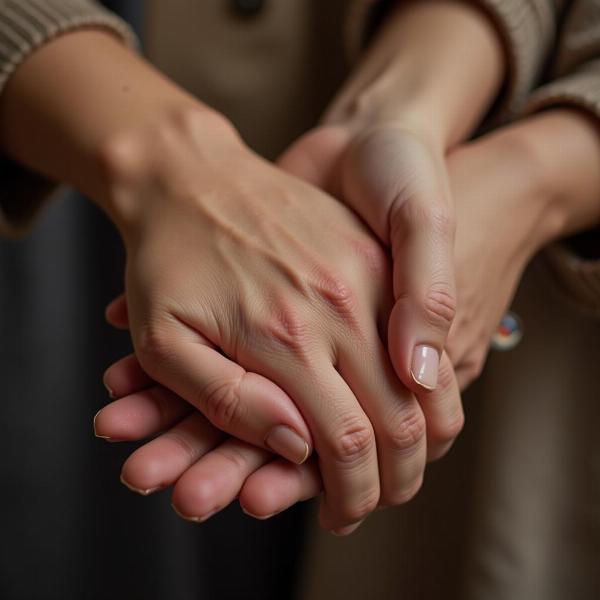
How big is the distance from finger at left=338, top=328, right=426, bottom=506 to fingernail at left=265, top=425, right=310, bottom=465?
0.15 feet

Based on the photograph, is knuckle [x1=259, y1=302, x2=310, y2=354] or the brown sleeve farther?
the brown sleeve

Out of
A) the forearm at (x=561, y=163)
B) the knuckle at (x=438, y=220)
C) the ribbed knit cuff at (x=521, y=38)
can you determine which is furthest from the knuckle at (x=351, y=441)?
the ribbed knit cuff at (x=521, y=38)

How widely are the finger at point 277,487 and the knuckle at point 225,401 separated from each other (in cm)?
3

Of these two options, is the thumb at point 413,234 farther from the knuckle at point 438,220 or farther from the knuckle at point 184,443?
the knuckle at point 184,443

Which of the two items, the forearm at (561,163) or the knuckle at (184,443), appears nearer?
the knuckle at (184,443)

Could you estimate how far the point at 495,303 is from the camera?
1.69 ft

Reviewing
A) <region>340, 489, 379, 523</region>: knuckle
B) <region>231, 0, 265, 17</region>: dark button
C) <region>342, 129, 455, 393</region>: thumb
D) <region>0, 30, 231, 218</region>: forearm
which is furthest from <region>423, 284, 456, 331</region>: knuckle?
<region>231, 0, 265, 17</region>: dark button

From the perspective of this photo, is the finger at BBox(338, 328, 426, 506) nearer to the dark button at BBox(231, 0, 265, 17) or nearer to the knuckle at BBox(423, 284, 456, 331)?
the knuckle at BBox(423, 284, 456, 331)

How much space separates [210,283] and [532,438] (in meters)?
0.32

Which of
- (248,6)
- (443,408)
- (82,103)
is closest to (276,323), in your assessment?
(443,408)

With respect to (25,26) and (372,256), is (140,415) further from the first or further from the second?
(25,26)

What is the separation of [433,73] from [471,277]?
16cm

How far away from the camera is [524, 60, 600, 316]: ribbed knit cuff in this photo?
0.52 m

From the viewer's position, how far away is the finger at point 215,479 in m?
0.37
